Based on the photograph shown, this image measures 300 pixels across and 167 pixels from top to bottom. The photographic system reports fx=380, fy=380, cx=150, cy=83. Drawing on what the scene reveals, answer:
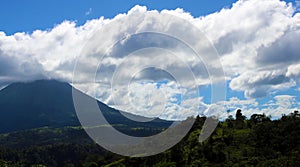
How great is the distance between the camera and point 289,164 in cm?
3070

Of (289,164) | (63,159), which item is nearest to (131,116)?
(289,164)

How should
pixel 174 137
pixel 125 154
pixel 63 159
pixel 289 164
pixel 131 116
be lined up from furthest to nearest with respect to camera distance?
pixel 63 159, pixel 125 154, pixel 174 137, pixel 289 164, pixel 131 116

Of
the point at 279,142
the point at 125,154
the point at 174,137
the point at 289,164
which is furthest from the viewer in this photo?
the point at 125,154

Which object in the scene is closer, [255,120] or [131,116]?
[131,116]

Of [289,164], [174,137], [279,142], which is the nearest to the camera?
[289,164]

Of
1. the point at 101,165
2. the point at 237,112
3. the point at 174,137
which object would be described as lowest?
the point at 101,165

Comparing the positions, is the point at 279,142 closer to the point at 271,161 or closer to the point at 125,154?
the point at 271,161

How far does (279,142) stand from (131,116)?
20.8 m

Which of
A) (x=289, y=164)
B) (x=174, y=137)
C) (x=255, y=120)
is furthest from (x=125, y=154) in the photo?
(x=289, y=164)

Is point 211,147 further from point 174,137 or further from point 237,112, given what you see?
point 237,112

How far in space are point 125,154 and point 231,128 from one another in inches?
603

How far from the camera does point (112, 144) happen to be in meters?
49.5

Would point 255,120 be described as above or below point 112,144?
above

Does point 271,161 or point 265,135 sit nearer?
point 271,161
